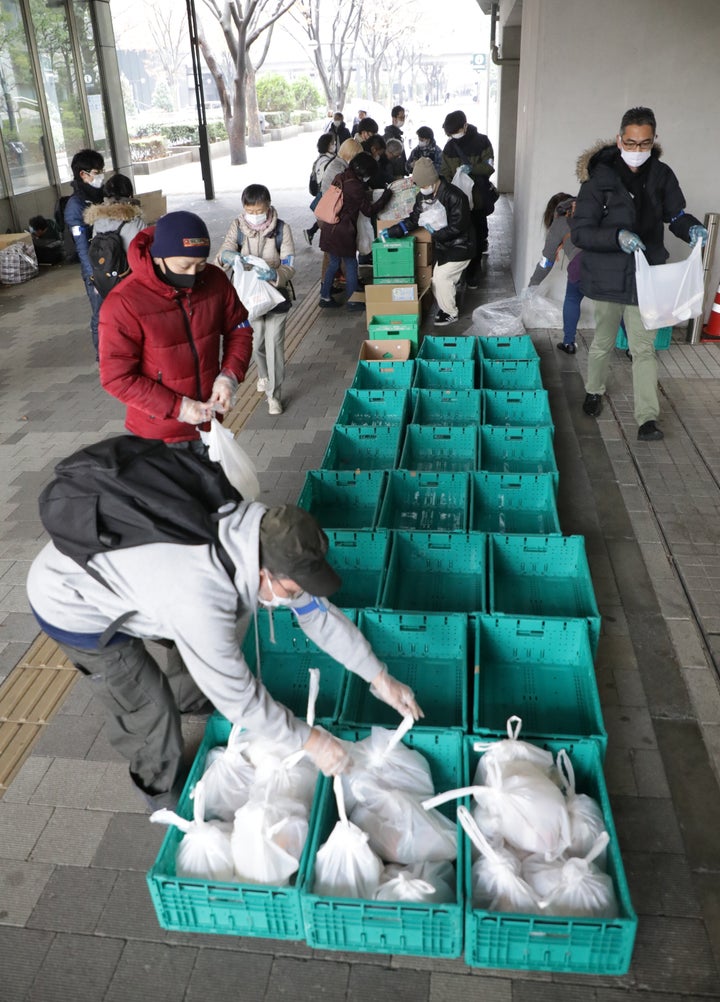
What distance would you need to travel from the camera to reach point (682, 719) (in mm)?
3338

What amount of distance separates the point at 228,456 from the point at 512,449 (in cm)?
222

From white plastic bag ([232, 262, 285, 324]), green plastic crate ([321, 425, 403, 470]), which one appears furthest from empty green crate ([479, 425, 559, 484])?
white plastic bag ([232, 262, 285, 324])

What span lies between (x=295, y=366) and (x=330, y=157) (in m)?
3.75

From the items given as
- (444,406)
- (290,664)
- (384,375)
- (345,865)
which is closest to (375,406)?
(444,406)

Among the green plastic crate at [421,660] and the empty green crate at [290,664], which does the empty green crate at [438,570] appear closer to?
the green plastic crate at [421,660]

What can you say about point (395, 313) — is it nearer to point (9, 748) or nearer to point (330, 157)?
point (330, 157)

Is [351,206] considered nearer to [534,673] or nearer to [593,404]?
[593,404]

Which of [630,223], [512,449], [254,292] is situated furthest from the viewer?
[254,292]

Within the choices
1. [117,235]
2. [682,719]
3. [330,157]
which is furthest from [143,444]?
[330,157]

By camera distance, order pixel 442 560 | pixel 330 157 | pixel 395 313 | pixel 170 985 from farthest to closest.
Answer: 1. pixel 330 157
2. pixel 395 313
3. pixel 442 560
4. pixel 170 985

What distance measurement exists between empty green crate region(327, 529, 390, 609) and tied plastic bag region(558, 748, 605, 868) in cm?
153

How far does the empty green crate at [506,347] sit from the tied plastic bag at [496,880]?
15.6 ft

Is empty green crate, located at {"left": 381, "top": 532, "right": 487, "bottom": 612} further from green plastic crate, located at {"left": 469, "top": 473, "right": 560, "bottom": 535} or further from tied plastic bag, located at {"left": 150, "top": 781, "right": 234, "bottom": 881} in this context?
tied plastic bag, located at {"left": 150, "top": 781, "right": 234, "bottom": 881}

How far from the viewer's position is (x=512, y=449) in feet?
16.8
